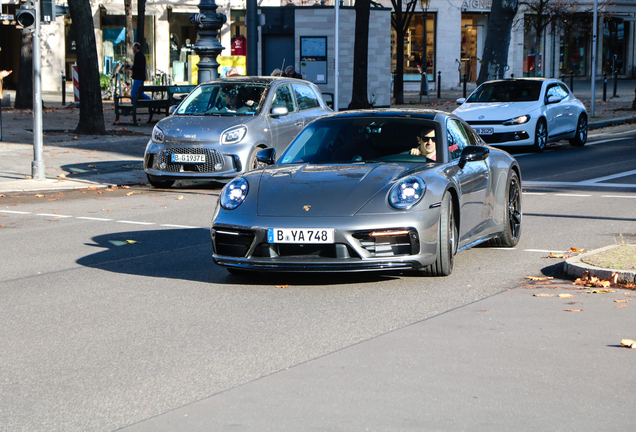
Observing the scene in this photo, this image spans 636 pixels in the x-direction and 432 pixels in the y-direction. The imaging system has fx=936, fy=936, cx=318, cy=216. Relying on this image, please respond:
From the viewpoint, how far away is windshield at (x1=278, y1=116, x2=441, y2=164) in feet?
25.2

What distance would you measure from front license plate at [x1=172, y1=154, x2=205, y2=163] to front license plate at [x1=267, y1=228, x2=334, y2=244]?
7.20m

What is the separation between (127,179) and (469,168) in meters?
9.08

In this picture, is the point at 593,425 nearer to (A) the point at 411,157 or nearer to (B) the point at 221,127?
(A) the point at 411,157

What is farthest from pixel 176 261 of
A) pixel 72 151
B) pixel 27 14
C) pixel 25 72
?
pixel 25 72

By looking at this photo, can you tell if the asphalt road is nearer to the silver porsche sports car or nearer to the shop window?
the silver porsche sports car

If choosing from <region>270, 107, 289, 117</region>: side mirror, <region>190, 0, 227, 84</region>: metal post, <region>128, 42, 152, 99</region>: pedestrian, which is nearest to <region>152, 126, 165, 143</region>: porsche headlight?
<region>270, 107, 289, 117</region>: side mirror

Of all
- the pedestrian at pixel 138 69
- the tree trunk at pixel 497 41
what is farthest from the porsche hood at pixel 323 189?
the tree trunk at pixel 497 41

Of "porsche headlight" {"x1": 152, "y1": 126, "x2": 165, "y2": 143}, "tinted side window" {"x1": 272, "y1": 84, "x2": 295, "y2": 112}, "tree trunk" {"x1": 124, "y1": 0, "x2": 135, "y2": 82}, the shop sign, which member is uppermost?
the shop sign

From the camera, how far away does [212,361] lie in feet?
16.6

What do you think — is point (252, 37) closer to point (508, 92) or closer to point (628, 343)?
point (508, 92)

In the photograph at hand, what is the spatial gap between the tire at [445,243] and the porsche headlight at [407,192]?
0.23 meters

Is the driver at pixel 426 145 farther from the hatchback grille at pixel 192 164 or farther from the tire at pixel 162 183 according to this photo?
the tire at pixel 162 183

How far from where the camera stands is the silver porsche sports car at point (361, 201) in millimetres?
6676

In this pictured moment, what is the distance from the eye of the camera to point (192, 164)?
544 inches
